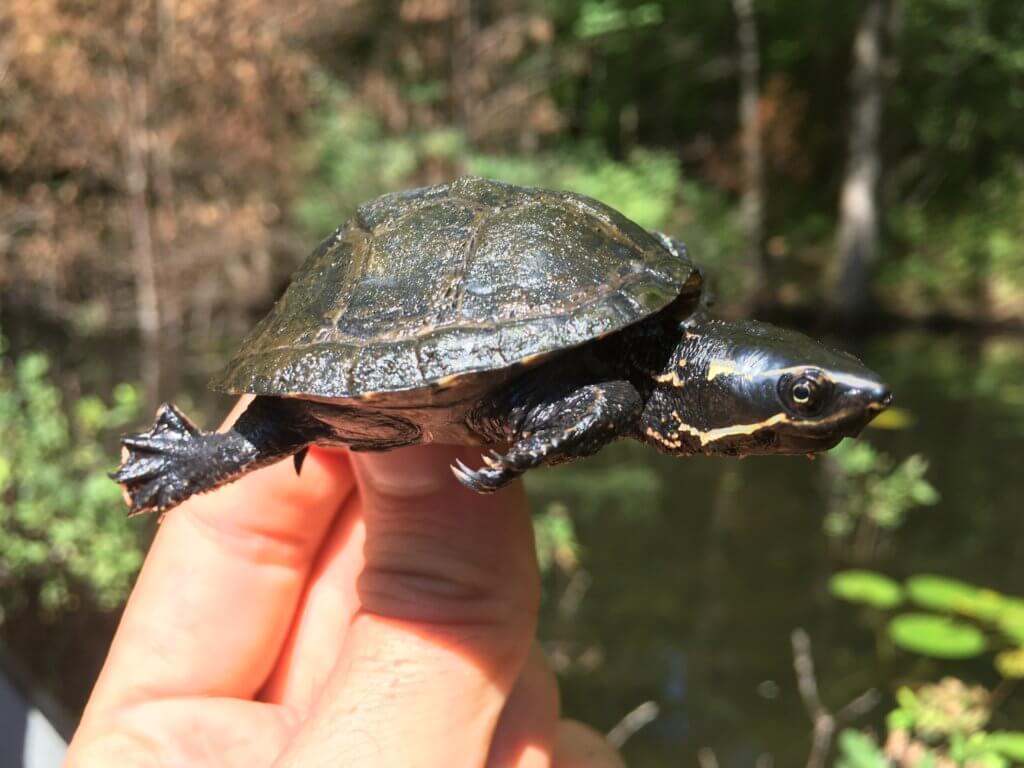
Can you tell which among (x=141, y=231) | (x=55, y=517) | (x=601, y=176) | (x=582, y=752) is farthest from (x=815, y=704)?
(x=141, y=231)

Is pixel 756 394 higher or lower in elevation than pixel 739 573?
higher

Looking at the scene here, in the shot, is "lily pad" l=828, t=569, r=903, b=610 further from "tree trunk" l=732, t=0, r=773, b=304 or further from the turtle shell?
"tree trunk" l=732, t=0, r=773, b=304

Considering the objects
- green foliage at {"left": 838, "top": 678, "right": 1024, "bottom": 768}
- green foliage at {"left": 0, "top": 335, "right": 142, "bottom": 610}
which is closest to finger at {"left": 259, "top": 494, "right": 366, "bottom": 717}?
green foliage at {"left": 838, "top": 678, "right": 1024, "bottom": 768}

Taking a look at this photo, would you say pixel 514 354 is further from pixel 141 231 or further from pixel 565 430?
pixel 141 231

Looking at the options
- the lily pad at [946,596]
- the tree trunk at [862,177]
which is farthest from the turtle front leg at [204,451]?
the tree trunk at [862,177]

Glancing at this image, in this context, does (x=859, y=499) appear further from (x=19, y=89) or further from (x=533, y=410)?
(x=19, y=89)

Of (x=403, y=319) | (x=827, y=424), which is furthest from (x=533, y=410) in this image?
(x=827, y=424)

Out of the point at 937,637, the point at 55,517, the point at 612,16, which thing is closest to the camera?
the point at 55,517

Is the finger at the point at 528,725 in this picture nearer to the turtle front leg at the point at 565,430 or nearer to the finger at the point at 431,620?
the finger at the point at 431,620
